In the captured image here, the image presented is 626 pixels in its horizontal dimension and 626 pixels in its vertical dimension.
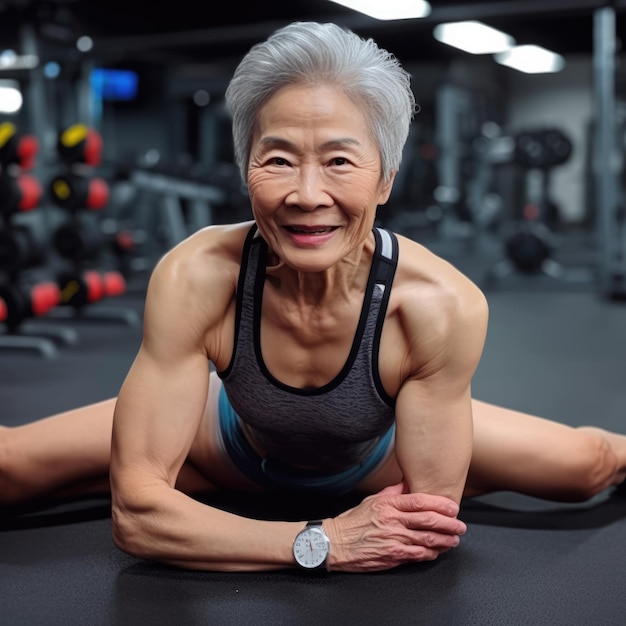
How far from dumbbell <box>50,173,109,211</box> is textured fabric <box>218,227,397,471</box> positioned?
2.90 m

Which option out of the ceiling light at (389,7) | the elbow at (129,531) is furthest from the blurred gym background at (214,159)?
the elbow at (129,531)

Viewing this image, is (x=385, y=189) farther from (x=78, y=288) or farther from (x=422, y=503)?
(x=78, y=288)

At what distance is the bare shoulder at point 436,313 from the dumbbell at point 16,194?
2.64 metres

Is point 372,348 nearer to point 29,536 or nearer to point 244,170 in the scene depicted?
point 244,170

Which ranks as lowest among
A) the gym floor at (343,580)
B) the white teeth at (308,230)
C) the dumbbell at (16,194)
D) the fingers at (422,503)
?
the gym floor at (343,580)

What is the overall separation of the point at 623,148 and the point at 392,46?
3.70 meters

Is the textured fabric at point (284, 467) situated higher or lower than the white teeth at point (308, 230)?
lower

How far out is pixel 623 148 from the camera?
8336 mm

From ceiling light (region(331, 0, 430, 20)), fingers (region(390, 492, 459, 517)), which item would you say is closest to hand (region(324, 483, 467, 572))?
fingers (region(390, 492, 459, 517))

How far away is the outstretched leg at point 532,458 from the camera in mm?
1501

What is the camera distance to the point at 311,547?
1.25 m

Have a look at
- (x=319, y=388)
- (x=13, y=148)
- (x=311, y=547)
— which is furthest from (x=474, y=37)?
(x=311, y=547)

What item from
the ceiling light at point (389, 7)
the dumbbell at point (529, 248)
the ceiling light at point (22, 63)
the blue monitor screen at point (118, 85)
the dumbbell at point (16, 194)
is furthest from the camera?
the blue monitor screen at point (118, 85)

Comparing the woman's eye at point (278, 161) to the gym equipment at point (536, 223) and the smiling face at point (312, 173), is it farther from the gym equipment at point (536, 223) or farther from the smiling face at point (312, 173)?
the gym equipment at point (536, 223)
